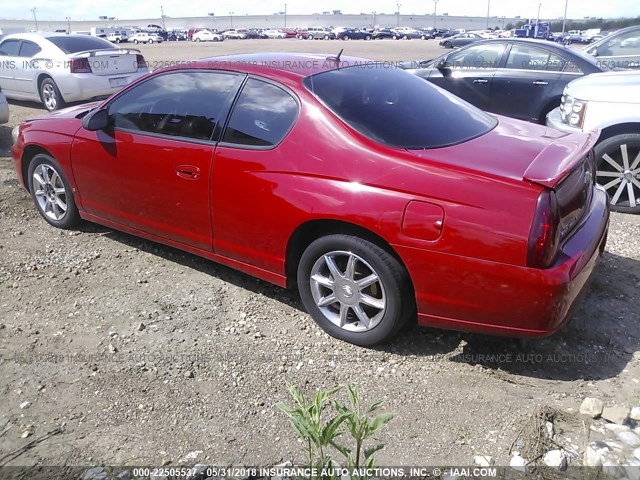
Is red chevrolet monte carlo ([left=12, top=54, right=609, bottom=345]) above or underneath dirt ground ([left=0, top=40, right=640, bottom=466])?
above

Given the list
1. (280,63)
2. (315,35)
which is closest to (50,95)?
(280,63)

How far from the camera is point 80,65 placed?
10086mm

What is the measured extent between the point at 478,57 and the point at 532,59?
829 millimetres

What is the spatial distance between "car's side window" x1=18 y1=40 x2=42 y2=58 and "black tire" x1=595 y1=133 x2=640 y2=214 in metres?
9.93

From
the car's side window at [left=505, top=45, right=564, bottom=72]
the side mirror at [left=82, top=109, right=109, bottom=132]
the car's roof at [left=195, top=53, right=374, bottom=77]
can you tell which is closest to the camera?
the car's roof at [left=195, top=53, right=374, bottom=77]

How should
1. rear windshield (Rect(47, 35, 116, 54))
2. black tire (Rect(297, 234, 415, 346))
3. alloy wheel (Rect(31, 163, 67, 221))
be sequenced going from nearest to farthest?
1. black tire (Rect(297, 234, 415, 346))
2. alloy wheel (Rect(31, 163, 67, 221))
3. rear windshield (Rect(47, 35, 116, 54))

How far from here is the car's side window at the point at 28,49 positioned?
10.7 metres

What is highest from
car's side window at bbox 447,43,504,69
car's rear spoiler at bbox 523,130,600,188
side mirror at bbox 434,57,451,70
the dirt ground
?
car's side window at bbox 447,43,504,69

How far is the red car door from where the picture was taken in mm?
3773

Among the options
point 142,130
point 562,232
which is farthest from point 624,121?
point 142,130

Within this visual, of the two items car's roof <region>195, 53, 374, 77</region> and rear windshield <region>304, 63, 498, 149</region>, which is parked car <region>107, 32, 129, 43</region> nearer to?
car's roof <region>195, 53, 374, 77</region>

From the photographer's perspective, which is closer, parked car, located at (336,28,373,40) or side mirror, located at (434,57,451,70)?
side mirror, located at (434,57,451,70)

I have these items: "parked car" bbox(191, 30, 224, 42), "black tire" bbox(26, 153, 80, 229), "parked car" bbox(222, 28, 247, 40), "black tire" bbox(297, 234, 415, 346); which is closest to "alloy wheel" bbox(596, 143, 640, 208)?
"black tire" bbox(297, 234, 415, 346)

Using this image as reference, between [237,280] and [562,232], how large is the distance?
229 centimetres
